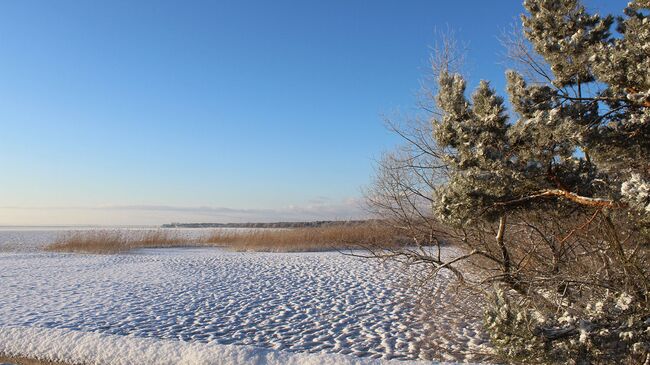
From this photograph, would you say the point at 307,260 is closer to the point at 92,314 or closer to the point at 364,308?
the point at 364,308

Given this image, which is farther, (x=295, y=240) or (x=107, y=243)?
(x=295, y=240)

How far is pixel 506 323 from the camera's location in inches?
161

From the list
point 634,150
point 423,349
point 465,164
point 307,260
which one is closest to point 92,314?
point 423,349

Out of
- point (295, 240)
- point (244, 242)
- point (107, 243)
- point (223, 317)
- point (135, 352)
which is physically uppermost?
point (295, 240)

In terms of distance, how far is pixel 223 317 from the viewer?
8.94 metres

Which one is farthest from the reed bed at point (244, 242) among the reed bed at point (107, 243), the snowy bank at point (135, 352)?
the snowy bank at point (135, 352)

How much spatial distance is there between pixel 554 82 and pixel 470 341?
161 inches

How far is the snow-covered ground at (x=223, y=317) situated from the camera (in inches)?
228

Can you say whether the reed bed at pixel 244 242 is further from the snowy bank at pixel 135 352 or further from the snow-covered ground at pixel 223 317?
the snowy bank at pixel 135 352

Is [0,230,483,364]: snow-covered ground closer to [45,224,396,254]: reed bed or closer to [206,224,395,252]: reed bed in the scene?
[45,224,396,254]: reed bed

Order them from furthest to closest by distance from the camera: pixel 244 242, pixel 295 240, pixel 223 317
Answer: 1. pixel 244 242
2. pixel 295 240
3. pixel 223 317

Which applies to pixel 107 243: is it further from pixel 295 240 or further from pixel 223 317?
pixel 223 317

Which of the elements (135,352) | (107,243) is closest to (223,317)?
(135,352)

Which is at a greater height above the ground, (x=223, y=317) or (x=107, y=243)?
(x=107, y=243)
